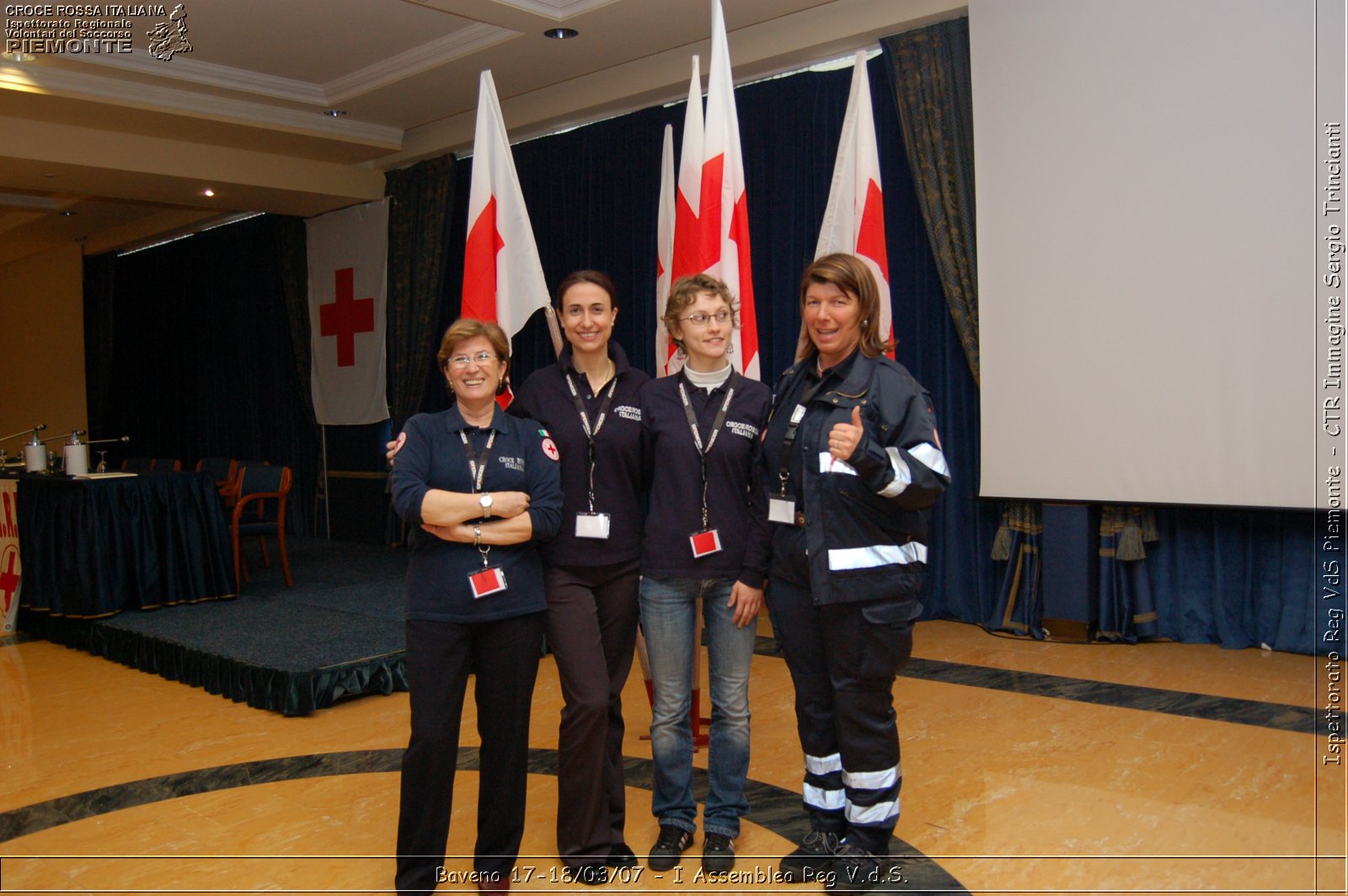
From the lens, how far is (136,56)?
19.8ft

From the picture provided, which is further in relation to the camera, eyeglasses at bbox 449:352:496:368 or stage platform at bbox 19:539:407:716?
stage platform at bbox 19:539:407:716

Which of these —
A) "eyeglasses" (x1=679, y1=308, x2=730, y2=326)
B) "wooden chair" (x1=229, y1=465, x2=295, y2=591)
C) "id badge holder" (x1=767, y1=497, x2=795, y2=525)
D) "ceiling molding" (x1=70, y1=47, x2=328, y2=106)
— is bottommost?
"wooden chair" (x1=229, y1=465, x2=295, y2=591)

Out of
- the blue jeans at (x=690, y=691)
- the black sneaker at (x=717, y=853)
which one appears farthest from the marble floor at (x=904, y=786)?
the blue jeans at (x=690, y=691)

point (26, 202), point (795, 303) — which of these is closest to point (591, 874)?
point (795, 303)

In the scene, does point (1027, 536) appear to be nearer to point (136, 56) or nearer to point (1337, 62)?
point (1337, 62)

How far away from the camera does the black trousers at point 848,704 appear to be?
91.4 inches

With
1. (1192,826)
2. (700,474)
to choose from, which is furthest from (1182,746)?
(700,474)

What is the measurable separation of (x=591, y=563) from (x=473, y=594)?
31 cm

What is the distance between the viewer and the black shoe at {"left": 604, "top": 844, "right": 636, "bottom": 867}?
2529 millimetres

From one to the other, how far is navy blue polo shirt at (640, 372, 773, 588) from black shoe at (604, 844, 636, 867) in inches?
27.7

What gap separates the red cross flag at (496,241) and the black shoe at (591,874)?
1.83 meters

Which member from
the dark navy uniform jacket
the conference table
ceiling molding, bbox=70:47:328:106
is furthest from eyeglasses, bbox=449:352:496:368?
ceiling molding, bbox=70:47:328:106

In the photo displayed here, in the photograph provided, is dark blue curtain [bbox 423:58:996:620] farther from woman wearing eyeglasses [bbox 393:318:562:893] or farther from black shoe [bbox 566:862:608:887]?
black shoe [bbox 566:862:608:887]

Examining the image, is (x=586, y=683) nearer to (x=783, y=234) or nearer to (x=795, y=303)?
(x=795, y=303)
